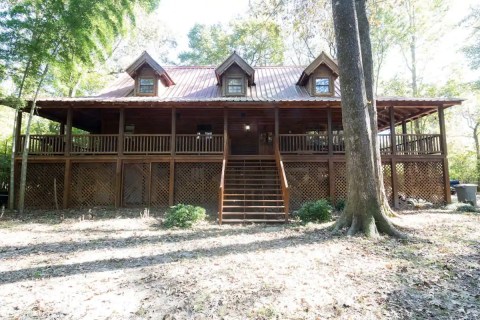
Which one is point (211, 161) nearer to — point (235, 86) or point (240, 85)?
point (235, 86)

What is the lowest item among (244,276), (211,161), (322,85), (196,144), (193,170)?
(244,276)

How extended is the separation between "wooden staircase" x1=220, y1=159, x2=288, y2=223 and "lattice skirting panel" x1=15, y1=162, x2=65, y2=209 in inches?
307

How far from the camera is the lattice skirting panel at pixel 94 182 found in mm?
12969

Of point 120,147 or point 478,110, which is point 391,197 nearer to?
point 120,147

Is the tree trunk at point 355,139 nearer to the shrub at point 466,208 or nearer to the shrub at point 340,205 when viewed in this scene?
the shrub at point 340,205

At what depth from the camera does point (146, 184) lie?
1391cm

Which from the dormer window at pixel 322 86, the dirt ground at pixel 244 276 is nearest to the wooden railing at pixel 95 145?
the dirt ground at pixel 244 276

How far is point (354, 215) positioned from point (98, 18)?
1164 cm

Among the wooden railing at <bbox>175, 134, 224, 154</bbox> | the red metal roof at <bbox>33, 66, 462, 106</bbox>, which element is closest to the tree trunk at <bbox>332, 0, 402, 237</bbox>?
the red metal roof at <bbox>33, 66, 462, 106</bbox>

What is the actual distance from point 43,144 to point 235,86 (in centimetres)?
960

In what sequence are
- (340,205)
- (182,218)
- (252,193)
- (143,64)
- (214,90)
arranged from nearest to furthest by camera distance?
(182,218) < (252,193) < (340,205) < (143,64) < (214,90)

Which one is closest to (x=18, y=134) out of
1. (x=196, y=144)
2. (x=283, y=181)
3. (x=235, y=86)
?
(x=196, y=144)

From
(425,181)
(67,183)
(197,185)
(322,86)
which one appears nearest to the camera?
(67,183)

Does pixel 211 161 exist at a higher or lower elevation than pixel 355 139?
lower
